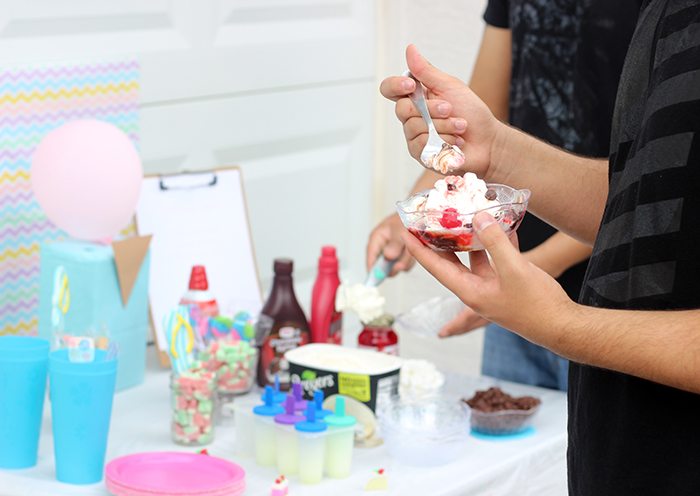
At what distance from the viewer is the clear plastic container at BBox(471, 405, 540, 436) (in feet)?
5.52

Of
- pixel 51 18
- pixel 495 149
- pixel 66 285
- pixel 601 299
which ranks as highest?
pixel 51 18

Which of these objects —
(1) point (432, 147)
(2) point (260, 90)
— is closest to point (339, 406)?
(1) point (432, 147)

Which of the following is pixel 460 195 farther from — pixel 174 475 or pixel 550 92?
pixel 550 92

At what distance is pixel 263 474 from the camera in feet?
4.95

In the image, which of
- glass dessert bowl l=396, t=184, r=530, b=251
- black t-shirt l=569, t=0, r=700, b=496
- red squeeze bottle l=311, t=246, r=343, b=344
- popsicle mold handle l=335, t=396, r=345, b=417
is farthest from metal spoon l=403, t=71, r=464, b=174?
red squeeze bottle l=311, t=246, r=343, b=344

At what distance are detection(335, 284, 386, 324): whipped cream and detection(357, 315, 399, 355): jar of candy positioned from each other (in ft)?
0.05

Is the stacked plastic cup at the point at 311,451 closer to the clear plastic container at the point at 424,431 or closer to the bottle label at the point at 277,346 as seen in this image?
the clear plastic container at the point at 424,431

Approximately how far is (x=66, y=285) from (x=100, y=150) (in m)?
0.23

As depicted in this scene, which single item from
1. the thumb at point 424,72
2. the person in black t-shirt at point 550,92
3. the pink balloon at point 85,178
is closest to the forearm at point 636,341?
the thumb at point 424,72

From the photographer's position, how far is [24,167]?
192 centimetres

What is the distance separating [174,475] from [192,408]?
15cm

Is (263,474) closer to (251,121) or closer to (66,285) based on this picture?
(66,285)

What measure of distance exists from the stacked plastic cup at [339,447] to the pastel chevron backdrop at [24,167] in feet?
2.21

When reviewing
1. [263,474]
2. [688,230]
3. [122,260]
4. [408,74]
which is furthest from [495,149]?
[122,260]
